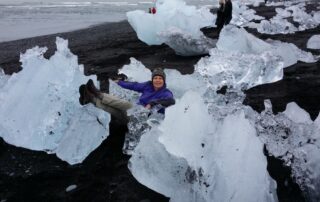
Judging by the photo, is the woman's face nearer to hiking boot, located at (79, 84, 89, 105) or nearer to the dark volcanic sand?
the dark volcanic sand

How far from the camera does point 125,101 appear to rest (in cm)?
427

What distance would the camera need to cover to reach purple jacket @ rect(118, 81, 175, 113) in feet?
14.9

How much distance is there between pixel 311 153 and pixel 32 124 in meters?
2.90

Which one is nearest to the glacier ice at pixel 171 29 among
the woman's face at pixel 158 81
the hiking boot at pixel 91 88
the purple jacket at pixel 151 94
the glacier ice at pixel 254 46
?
the glacier ice at pixel 254 46

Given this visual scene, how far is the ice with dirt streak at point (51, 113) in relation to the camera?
12.9 ft

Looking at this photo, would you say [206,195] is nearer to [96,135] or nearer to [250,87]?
[96,135]

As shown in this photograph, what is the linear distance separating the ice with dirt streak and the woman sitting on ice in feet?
0.47

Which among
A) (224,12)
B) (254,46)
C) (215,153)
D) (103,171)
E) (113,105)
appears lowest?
(103,171)

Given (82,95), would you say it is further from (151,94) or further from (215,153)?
(215,153)

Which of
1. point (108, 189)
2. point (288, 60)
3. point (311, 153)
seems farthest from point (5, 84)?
point (288, 60)

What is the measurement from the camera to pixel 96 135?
A: 13.1 feet

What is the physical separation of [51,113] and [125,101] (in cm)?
84

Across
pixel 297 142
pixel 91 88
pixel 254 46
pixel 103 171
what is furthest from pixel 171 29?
pixel 297 142

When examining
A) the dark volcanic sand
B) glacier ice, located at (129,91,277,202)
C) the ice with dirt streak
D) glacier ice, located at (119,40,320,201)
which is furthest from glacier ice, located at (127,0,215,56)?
glacier ice, located at (129,91,277,202)
